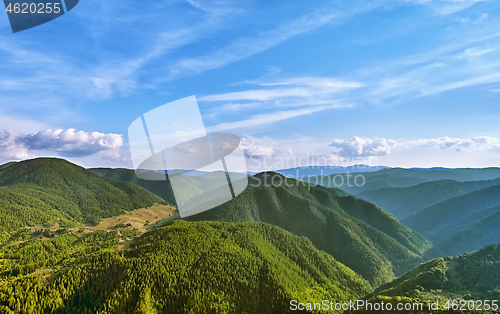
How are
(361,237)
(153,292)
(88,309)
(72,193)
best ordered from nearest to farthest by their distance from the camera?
(88,309) → (153,292) → (361,237) → (72,193)

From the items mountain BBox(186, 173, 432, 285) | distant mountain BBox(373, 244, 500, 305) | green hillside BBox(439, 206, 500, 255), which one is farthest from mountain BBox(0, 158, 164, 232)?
green hillside BBox(439, 206, 500, 255)

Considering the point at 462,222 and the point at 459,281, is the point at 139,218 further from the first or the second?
the point at 462,222

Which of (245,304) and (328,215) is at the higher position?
(328,215)

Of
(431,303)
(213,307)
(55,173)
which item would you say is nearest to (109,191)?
(55,173)

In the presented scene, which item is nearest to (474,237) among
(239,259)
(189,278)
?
(239,259)

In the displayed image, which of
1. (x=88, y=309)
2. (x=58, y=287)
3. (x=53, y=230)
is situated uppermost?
(x=53, y=230)

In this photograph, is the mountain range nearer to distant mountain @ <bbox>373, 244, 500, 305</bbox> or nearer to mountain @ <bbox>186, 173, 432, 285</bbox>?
distant mountain @ <bbox>373, 244, 500, 305</bbox>

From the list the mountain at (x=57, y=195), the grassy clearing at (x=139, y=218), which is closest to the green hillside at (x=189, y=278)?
the grassy clearing at (x=139, y=218)

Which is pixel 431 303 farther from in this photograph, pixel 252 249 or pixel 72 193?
pixel 72 193
